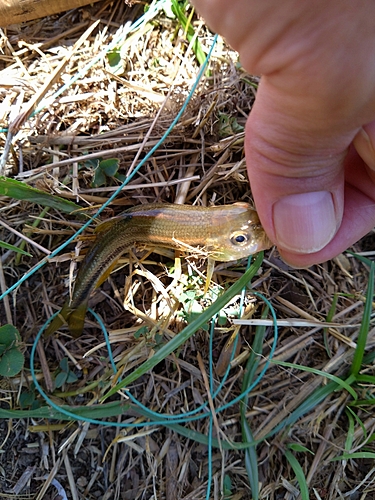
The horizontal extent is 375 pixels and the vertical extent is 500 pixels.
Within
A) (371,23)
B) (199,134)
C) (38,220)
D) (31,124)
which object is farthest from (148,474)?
(371,23)

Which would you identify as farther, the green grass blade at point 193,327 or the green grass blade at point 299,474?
the green grass blade at point 299,474

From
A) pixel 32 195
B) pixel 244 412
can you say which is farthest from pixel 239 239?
pixel 32 195

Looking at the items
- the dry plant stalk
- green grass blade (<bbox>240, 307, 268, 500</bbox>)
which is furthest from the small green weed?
the dry plant stalk

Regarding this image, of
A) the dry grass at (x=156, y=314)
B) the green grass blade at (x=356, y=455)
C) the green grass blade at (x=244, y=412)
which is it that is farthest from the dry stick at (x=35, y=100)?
the green grass blade at (x=356, y=455)

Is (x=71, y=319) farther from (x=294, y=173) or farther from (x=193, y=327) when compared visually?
(x=294, y=173)

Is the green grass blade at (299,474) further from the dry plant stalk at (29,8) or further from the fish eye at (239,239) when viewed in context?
the dry plant stalk at (29,8)
